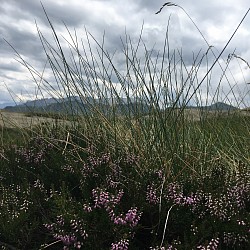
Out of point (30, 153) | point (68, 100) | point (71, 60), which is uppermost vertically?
point (71, 60)

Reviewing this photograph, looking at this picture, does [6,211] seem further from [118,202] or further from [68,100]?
[68,100]

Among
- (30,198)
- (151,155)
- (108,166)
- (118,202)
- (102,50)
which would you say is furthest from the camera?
→ (102,50)

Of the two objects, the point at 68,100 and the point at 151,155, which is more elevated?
the point at 68,100

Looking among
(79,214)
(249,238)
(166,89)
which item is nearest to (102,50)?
(166,89)

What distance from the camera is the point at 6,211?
2674mm

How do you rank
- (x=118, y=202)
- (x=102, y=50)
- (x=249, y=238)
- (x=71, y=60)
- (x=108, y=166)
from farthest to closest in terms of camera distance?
(x=71, y=60), (x=102, y=50), (x=108, y=166), (x=118, y=202), (x=249, y=238)

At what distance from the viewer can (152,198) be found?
2.63m

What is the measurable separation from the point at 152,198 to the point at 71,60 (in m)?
2.50

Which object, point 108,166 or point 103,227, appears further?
point 108,166

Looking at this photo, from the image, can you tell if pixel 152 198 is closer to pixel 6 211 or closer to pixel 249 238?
pixel 249 238

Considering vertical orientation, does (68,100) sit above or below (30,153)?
above

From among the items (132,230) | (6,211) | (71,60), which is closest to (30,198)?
(6,211)

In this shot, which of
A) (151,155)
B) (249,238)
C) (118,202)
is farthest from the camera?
(151,155)

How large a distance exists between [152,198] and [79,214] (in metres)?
0.53
